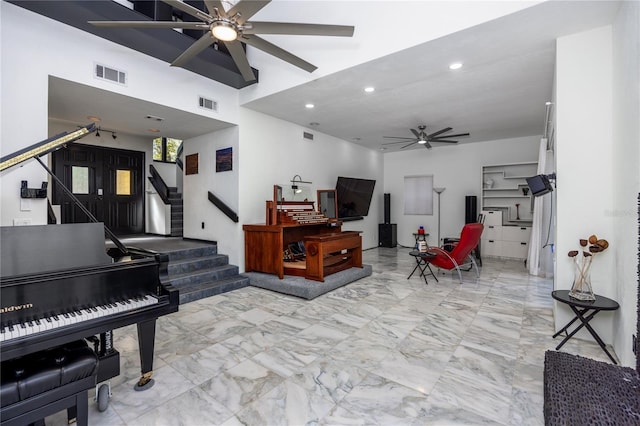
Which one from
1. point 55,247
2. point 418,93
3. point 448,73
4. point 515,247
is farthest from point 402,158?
point 55,247

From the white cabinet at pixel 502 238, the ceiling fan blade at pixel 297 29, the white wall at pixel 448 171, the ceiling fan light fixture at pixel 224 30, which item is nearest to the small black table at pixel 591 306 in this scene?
the ceiling fan blade at pixel 297 29

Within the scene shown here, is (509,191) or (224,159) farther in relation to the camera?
(509,191)

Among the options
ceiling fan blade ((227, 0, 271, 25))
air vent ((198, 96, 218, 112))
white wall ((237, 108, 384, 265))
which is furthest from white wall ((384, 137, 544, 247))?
ceiling fan blade ((227, 0, 271, 25))

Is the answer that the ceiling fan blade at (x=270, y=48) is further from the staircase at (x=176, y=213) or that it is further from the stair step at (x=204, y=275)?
the staircase at (x=176, y=213)

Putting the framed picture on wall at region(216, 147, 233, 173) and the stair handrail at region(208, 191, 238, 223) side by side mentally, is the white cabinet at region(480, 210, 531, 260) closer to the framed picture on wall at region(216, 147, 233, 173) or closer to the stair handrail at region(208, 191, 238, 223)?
the stair handrail at region(208, 191, 238, 223)

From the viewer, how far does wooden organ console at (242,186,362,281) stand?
4.60 m

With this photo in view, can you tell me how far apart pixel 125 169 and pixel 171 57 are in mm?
4113

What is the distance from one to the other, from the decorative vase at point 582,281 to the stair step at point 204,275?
14.5 ft

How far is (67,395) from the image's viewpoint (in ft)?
4.89

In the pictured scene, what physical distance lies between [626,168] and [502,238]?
5244 mm

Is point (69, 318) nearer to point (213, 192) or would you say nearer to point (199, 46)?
point (199, 46)

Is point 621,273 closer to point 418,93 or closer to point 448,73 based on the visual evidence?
point 448,73

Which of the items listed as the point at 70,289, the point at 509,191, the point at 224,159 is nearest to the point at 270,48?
the point at 70,289

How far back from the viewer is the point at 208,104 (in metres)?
4.56
